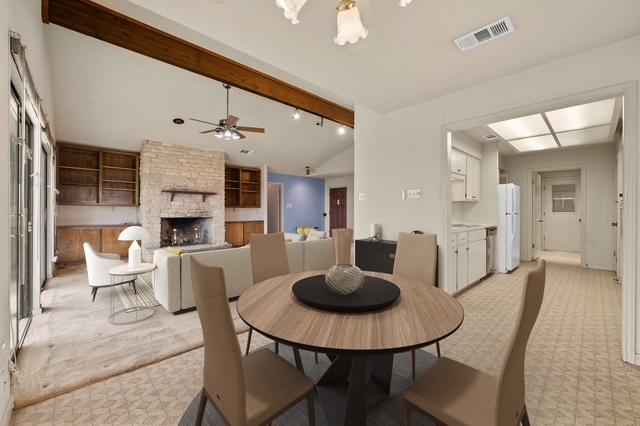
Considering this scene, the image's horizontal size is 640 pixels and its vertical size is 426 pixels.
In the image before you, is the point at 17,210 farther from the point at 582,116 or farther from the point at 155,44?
the point at 582,116

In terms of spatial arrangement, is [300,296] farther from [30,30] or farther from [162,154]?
[162,154]

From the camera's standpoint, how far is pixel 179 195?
6855mm

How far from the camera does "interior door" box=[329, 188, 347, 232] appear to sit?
998 centimetres

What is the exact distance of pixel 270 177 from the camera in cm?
940

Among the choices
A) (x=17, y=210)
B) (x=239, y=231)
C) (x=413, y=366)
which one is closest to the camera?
(x=413, y=366)

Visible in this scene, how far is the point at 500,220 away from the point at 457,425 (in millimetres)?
5032

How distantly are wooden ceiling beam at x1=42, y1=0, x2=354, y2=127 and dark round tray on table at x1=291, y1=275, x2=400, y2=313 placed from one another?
3590mm

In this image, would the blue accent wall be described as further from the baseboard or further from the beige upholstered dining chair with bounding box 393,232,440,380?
the baseboard

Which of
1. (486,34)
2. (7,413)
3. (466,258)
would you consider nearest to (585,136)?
(466,258)

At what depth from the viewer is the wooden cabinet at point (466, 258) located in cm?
357

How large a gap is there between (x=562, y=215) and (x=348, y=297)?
358 inches

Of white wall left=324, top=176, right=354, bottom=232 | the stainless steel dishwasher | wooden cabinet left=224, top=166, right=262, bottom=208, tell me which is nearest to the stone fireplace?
wooden cabinet left=224, top=166, right=262, bottom=208

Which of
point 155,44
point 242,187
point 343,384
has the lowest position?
point 343,384

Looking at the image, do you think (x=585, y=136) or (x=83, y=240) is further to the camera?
(x=83, y=240)
